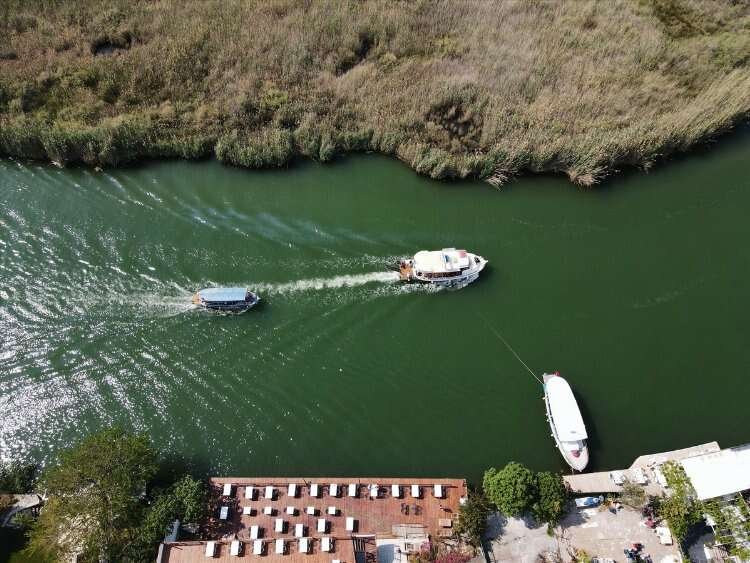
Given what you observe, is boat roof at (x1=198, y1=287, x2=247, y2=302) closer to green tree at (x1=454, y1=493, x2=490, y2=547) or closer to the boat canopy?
green tree at (x1=454, y1=493, x2=490, y2=547)

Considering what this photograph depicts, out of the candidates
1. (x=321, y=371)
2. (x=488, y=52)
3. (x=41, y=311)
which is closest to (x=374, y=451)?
(x=321, y=371)

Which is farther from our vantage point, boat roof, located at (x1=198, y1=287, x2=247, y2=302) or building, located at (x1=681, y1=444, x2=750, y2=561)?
boat roof, located at (x1=198, y1=287, x2=247, y2=302)

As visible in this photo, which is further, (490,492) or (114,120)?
(114,120)

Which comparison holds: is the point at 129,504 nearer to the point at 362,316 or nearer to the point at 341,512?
the point at 341,512

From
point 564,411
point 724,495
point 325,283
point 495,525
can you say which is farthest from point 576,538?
point 325,283

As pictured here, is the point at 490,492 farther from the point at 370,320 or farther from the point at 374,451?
the point at 370,320

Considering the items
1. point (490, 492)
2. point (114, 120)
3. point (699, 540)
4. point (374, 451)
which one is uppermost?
point (114, 120)

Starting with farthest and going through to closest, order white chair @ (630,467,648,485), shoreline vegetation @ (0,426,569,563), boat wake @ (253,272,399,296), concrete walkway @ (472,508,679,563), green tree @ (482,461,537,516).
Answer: boat wake @ (253,272,399,296)
white chair @ (630,467,648,485)
concrete walkway @ (472,508,679,563)
green tree @ (482,461,537,516)
shoreline vegetation @ (0,426,569,563)

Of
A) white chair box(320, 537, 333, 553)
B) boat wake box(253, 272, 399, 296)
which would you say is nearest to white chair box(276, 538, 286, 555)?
white chair box(320, 537, 333, 553)
